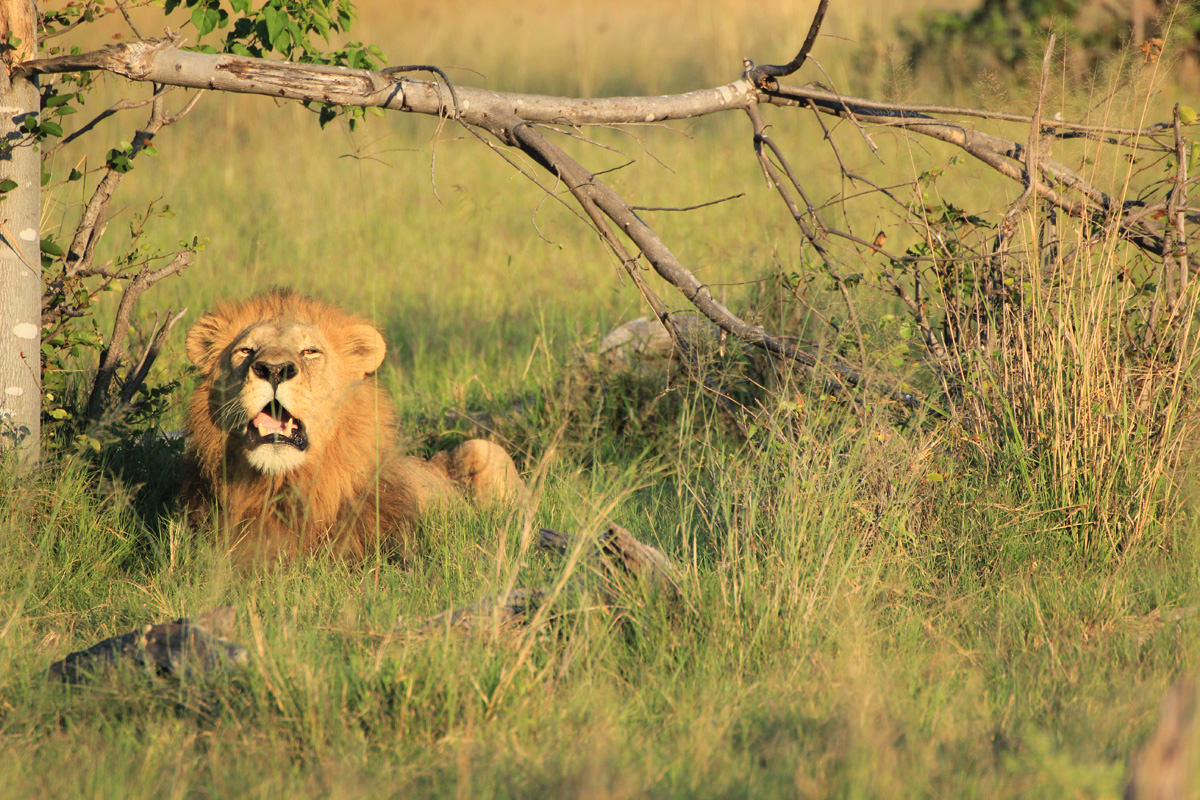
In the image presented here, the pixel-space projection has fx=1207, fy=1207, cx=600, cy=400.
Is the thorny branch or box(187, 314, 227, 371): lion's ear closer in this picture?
the thorny branch

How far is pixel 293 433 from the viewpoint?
4.08 m

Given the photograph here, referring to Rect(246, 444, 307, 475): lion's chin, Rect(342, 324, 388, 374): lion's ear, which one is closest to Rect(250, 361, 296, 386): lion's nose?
Rect(246, 444, 307, 475): lion's chin

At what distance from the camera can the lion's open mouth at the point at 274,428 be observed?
13.1ft

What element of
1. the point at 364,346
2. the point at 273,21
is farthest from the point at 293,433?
the point at 273,21

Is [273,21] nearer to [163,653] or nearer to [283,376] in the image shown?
[283,376]

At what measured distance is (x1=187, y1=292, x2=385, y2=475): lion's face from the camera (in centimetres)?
397

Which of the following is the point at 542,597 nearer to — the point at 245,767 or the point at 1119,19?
the point at 245,767

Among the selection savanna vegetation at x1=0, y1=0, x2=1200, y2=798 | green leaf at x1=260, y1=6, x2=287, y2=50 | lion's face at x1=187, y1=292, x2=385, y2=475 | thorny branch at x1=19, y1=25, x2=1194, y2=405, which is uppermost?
green leaf at x1=260, y1=6, x2=287, y2=50

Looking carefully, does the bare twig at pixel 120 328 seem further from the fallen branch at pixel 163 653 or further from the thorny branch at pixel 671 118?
the fallen branch at pixel 163 653

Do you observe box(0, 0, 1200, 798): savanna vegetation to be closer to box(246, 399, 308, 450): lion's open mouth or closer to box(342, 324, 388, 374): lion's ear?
box(246, 399, 308, 450): lion's open mouth

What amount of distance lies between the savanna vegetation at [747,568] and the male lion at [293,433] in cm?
21

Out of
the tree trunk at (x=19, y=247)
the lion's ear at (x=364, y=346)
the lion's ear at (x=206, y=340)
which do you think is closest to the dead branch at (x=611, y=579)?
the lion's ear at (x=364, y=346)

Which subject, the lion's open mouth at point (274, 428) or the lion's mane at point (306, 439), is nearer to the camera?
the lion's open mouth at point (274, 428)

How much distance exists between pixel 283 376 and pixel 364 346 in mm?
615
